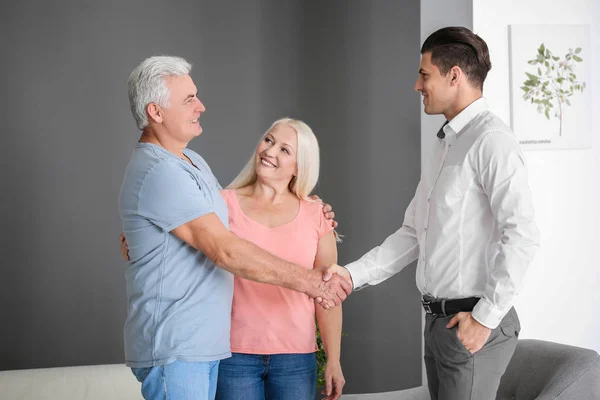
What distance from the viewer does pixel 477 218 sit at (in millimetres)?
1990

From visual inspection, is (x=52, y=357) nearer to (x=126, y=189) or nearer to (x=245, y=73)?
(x=245, y=73)

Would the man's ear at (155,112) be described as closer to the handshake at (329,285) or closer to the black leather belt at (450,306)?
the handshake at (329,285)

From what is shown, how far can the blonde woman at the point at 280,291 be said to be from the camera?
2260 mm

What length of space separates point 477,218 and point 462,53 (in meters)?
0.49

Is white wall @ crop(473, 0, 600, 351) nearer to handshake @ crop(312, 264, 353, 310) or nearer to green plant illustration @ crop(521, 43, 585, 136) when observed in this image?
green plant illustration @ crop(521, 43, 585, 136)

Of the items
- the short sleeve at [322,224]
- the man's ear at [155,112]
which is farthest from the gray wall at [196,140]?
the man's ear at [155,112]

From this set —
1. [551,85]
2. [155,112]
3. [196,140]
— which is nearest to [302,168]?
[155,112]

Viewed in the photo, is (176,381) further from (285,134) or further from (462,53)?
(462,53)

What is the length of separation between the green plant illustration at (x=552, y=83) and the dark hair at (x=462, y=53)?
5.98ft

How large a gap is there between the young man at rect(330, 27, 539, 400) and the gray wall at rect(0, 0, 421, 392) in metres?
2.08

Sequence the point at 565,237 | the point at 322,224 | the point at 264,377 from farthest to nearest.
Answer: the point at 565,237
the point at 322,224
the point at 264,377

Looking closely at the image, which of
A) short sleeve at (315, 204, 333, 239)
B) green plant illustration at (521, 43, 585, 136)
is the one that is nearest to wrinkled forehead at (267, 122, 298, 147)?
short sleeve at (315, 204, 333, 239)

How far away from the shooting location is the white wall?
3.90m

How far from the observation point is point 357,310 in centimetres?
429
